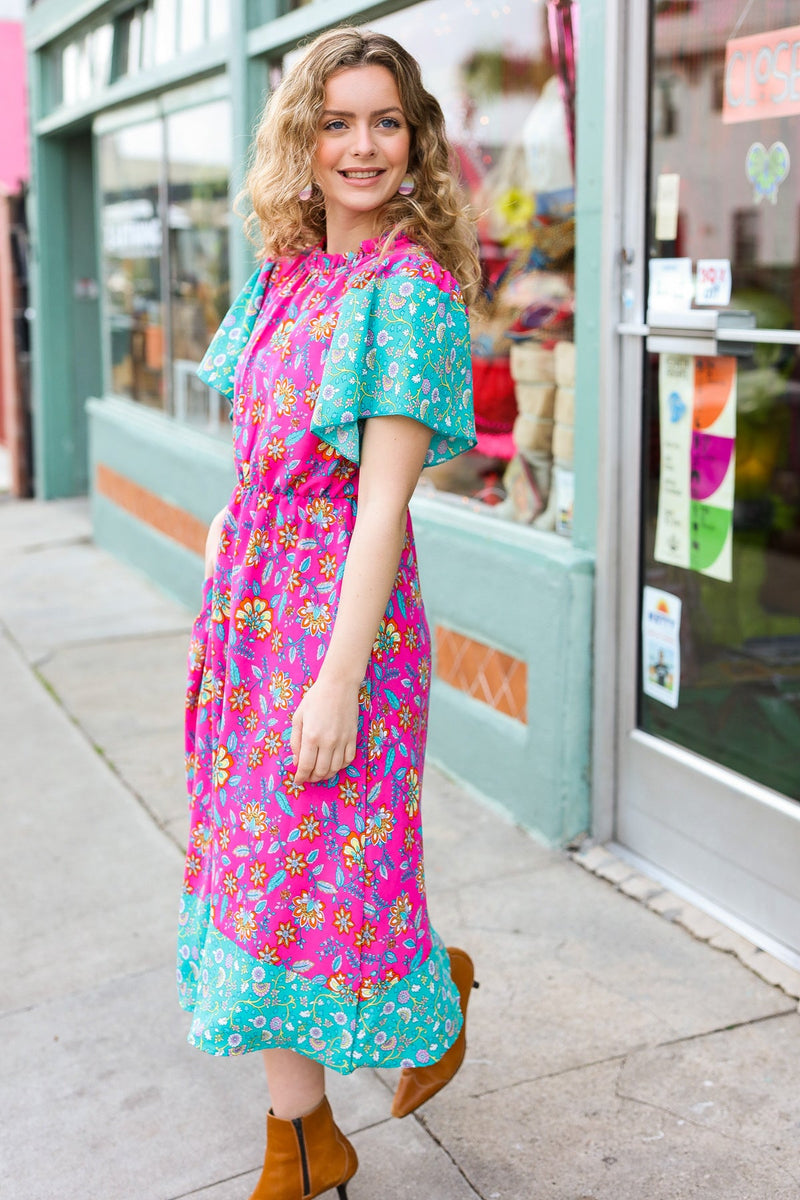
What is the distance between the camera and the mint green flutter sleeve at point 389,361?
1.90 meters

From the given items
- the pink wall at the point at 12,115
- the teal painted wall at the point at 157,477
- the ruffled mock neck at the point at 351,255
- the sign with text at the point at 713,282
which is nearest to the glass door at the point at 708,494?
the sign with text at the point at 713,282

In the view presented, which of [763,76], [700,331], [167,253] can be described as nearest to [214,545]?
[700,331]

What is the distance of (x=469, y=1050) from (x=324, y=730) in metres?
1.14

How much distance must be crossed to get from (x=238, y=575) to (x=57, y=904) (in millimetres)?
1769

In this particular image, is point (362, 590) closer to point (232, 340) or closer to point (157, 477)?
point (232, 340)

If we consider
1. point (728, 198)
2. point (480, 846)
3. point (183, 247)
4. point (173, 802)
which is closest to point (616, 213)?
point (728, 198)

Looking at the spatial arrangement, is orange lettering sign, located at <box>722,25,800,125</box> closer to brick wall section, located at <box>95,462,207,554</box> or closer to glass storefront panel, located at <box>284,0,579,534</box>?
glass storefront panel, located at <box>284,0,579,534</box>

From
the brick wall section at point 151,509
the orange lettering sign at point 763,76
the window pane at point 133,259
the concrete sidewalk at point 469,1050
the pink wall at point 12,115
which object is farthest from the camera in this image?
the pink wall at point 12,115

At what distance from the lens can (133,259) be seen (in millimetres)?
7441

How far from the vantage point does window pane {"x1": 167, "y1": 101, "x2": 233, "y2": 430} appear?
6.00 meters

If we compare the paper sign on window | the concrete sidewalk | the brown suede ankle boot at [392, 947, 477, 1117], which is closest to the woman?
the brown suede ankle boot at [392, 947, 477, 1117]

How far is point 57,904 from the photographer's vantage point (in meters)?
3.48

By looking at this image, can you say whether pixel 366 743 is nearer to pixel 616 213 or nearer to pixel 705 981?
pixel 705 981

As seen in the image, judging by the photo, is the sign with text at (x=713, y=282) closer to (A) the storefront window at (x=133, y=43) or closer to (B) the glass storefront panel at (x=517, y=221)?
(B) the glass storefront panel at (x=517, y=221)
